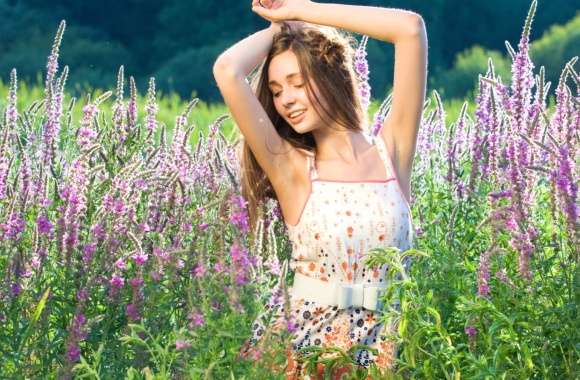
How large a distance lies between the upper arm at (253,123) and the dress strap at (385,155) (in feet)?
0.94

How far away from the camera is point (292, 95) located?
3707 mm

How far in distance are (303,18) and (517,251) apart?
97 centimetres

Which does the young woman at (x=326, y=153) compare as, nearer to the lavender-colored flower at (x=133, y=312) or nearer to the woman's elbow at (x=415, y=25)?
the woman's elbow at (x=415, y=25)

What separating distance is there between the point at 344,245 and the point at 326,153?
0.33 metres

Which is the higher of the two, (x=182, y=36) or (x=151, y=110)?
A: (x=182, y=36)

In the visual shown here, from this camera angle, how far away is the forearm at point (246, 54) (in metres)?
3.60

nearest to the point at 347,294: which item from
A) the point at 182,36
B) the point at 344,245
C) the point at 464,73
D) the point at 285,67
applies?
the point at 344,245

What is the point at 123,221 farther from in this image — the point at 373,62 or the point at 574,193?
the point at 373,62

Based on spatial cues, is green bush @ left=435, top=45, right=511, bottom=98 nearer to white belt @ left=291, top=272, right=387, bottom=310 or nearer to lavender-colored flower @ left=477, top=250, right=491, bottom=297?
white belt @ left=291, top=272, right=387, bottom=310

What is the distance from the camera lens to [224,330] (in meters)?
2.82

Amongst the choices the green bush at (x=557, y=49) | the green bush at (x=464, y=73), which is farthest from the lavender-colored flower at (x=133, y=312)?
the green bush at (x=557, y=49)

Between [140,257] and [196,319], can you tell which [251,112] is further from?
[196,319]

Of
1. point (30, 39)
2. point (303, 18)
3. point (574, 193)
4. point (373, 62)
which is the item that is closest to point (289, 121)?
point (303, 18)

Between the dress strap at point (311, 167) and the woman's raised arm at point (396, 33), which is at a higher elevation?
the woman's raised arm at point (396, 33)
